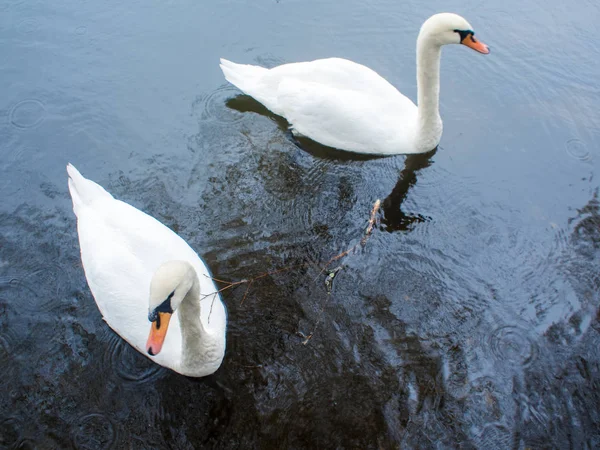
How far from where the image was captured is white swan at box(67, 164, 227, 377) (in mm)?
3748

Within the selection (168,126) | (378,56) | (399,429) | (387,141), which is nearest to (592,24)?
(378,56)

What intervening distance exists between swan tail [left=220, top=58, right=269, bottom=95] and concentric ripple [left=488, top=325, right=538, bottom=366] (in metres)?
4.18

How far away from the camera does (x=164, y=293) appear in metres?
3.17

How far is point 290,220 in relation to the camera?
5.41 metres

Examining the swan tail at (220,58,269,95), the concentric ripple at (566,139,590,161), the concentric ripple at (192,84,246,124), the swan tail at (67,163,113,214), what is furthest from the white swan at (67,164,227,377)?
the concentric ripple at (566,139,590,161)

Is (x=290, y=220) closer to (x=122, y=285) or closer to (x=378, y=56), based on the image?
(x=122, y=285)

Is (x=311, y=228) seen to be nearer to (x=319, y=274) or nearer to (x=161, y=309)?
(x=319, y=274)

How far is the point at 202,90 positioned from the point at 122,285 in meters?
3.78

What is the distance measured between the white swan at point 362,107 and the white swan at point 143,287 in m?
2.46

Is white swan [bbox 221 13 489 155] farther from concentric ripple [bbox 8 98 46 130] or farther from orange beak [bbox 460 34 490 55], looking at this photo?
concentric ripple [bbox 8 98 46 130]

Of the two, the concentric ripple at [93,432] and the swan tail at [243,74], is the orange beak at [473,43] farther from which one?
the concentric ripple at [93,432]

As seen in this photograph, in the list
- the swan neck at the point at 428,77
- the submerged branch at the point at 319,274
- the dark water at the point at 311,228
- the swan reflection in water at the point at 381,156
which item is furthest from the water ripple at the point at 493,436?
the swan neck at the point at 428,77

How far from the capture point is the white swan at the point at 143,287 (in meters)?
3.75

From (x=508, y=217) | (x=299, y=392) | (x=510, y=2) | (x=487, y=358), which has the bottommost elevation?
(x=299, y=392)
